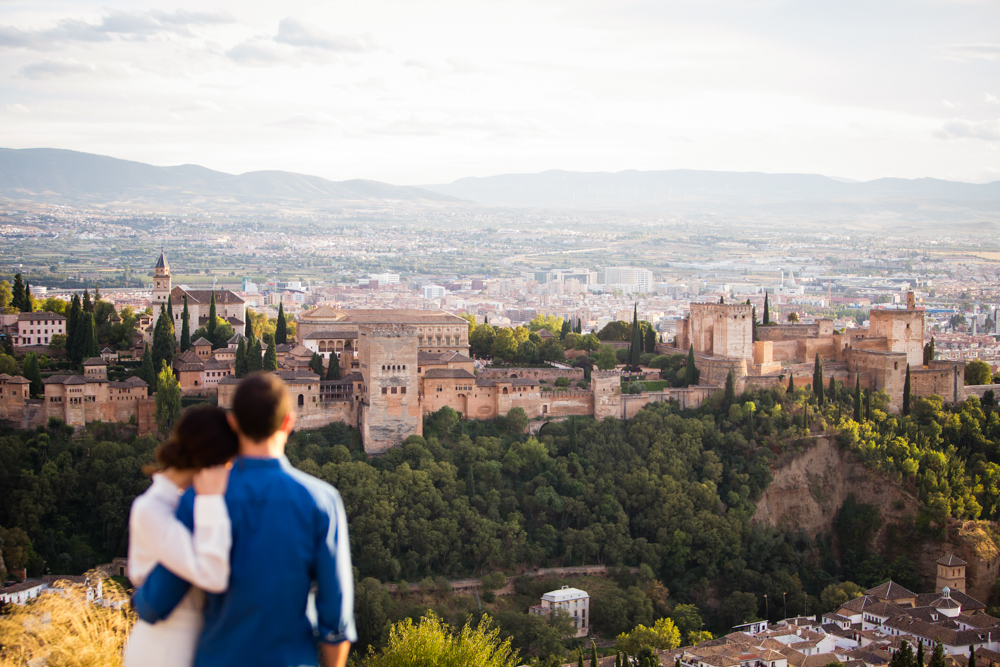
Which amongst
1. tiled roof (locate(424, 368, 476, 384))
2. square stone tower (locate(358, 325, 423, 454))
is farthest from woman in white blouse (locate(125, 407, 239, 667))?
tiled roof (locate(424, 368, 476, 384))

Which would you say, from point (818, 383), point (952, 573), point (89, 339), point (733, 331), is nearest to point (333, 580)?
point (952, 573)

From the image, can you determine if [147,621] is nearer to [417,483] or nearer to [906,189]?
[417,483]

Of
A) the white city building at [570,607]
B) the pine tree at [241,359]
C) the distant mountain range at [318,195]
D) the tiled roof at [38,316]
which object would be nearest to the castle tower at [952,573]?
the white city building at [570,607]

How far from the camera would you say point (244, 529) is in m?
4.21

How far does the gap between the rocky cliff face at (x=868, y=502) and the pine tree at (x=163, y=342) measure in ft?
60.6

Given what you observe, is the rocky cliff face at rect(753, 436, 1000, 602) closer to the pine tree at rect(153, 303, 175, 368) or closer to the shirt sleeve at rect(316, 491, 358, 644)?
the pine tree at rect(153, 303, 175, 368)

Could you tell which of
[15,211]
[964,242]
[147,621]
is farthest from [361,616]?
[964,242]

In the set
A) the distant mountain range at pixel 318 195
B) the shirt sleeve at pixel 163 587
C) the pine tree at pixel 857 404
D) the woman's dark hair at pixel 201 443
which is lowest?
the pine tree at pixel 857 404

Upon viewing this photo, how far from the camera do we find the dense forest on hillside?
27859mm

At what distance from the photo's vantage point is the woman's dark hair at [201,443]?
4.26 m

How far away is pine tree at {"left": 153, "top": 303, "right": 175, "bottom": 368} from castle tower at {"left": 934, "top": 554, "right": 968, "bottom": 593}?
76.8 feet

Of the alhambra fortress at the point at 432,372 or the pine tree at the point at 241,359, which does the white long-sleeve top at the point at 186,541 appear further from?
the pine tree at the point at 241,359

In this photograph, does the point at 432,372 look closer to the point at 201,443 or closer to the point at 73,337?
the point at 73,337

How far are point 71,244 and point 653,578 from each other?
3592 inches
